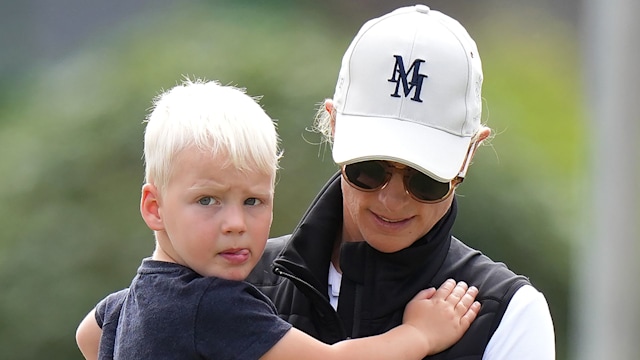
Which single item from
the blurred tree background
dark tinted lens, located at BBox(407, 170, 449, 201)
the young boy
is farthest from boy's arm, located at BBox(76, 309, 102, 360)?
the blurred tree background

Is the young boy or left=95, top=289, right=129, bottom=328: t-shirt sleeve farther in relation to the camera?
left=95, top=289, right=129, bottom=328: t-shirt sleeve

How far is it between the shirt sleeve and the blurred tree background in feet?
8.91

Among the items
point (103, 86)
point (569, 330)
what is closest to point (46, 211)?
point (103, 86)

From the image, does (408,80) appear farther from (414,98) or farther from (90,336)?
(90,336)

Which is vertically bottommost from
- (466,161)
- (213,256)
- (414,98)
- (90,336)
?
(90,336)

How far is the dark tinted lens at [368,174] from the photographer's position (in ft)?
8.43

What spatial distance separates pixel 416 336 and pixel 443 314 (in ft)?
0.27

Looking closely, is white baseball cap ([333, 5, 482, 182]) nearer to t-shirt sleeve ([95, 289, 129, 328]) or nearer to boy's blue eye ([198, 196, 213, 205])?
boy's blue eye ([198, 196, 213, 205])

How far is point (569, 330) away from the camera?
18.5ft

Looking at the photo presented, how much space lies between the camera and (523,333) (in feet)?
8.11

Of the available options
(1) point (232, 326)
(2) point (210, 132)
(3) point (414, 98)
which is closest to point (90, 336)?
(1) point (232, 326)

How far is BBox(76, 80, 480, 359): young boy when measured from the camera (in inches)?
91.5

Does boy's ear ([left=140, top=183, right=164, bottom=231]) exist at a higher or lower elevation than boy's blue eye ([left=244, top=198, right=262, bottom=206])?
lower

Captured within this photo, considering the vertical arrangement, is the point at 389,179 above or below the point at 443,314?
above
